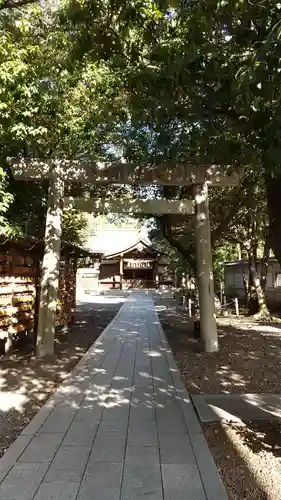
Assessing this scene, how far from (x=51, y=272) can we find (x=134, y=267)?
31.8 metres

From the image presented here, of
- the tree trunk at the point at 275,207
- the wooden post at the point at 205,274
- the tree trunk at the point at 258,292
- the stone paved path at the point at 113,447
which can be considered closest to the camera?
the stone paved path at the point at 113,447

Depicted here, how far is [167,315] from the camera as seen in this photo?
17.3 metres

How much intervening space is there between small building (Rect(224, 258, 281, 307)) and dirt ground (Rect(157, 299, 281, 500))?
8.50 metres

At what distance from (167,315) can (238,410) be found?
1225 centimetres

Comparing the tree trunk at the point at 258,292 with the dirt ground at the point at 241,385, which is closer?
→ the dirt ground at the point at 241,385

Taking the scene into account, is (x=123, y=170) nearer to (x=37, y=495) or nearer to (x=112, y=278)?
(x=37, y=495)

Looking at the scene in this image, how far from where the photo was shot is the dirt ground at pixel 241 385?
337 centimetres

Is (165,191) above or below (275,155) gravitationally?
above

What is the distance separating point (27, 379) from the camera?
21.7 ft

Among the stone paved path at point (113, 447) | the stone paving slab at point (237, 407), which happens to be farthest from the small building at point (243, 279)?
the stone paved path at point (113, 447)

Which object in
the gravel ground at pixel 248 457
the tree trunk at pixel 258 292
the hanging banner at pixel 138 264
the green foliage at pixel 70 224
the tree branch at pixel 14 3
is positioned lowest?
the gravel ground at pixel 248 457

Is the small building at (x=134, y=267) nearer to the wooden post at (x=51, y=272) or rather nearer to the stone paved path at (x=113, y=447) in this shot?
the wooden post at (x=51, y=272)

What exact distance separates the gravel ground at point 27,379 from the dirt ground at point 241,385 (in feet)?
6.82

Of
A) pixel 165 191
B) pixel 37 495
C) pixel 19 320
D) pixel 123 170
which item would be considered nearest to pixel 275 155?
pixel 37 495
